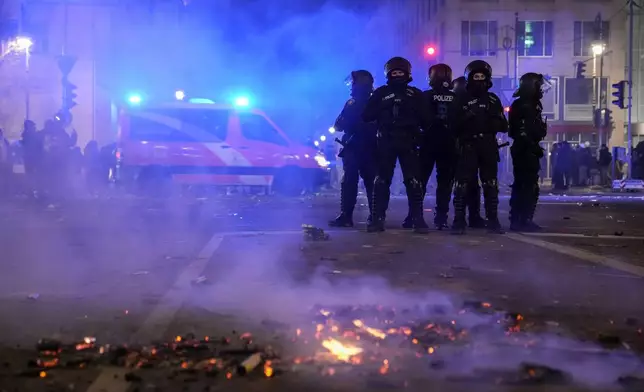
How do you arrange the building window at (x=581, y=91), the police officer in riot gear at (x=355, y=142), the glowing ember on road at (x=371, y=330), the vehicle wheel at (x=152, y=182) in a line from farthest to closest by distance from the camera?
the building window at (x=581, y=91) < the vehicle wheel at (x=152, y=182) < the police officer in riot gear at (x=355, y=142) < the glowing ember on road at (x=371, y=330)

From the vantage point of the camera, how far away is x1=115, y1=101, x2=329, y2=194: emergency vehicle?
1798 cm

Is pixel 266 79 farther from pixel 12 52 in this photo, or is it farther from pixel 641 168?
pixel 641 168

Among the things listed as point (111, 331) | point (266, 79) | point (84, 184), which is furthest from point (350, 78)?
point (84, 184)

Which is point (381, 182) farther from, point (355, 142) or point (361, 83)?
point (361, 83)

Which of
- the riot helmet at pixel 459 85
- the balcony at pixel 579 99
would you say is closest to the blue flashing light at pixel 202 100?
the riot helmet at pixel 459 85

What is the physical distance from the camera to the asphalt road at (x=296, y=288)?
3.46 meters

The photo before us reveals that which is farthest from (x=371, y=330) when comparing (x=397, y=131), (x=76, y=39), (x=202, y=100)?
(x=202, y=100)

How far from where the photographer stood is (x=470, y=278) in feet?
19.2

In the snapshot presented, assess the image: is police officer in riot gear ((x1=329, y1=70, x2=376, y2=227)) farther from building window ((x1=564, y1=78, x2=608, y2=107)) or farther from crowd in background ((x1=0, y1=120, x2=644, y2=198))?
building window ((x1=564, y1=78, x2=608, y2=107))

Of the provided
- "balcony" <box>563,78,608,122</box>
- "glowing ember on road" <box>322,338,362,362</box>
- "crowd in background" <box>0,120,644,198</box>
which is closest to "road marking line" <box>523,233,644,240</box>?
"glowing ember on road" <box>322,338,362,362</box>

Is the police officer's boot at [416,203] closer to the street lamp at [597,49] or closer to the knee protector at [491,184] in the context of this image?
the knee protector at [491,184]

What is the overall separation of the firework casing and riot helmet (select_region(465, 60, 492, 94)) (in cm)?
581

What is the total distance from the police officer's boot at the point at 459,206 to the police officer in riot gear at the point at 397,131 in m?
0.36

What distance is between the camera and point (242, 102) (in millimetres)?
18141
